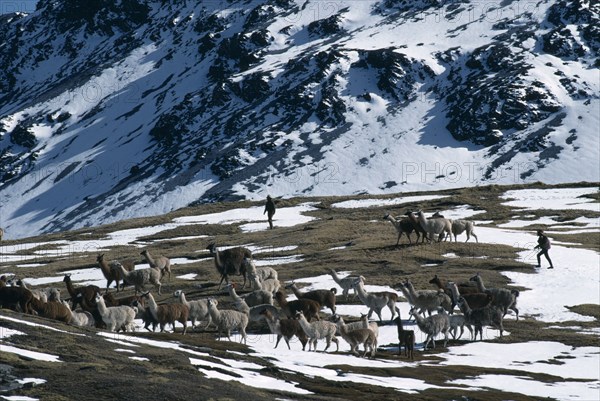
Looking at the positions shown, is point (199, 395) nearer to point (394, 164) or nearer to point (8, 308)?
point (8, 308)

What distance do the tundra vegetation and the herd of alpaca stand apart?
0.61 m

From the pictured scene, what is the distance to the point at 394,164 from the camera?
189125mm

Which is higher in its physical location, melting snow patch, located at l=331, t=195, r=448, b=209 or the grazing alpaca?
melting snow patch, located at l=331, t=195, r=448, b=209

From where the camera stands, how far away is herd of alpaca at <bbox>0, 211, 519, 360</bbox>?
32656 mm

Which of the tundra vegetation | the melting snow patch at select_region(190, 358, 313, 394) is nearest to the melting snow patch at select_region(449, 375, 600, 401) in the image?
the tundra vegetation

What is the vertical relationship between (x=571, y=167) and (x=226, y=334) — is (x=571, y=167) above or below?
above

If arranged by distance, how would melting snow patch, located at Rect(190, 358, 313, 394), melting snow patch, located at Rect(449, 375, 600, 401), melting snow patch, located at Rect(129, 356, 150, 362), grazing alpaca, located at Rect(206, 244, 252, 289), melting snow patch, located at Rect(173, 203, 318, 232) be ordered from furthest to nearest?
melting snow patch, located at Rect(173, 203, 318, 232) < grazing alpaca, located at Rect(206, 244, 252, 289) < melting snow patch, located at Rect(449, 375, 600, 401) < melting snow patch, located at Rect(129, 356, 150, 362) < melting snow patch, located at Rect(190, 358, 313, 394)

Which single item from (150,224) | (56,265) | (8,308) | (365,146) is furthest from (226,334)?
(365,146)

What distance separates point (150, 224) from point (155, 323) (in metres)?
60.0

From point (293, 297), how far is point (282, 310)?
5.86 metres

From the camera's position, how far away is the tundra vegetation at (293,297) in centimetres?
2230

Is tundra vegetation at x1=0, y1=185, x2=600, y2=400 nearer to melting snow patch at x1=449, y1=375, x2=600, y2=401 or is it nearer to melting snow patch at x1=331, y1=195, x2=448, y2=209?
melting snow patch at x1=449, y1=375, x2=600, y2=401

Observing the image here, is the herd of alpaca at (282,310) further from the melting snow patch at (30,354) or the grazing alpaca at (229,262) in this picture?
the melting snow patch at (30,354)

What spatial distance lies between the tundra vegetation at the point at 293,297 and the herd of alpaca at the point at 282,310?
61 cm
